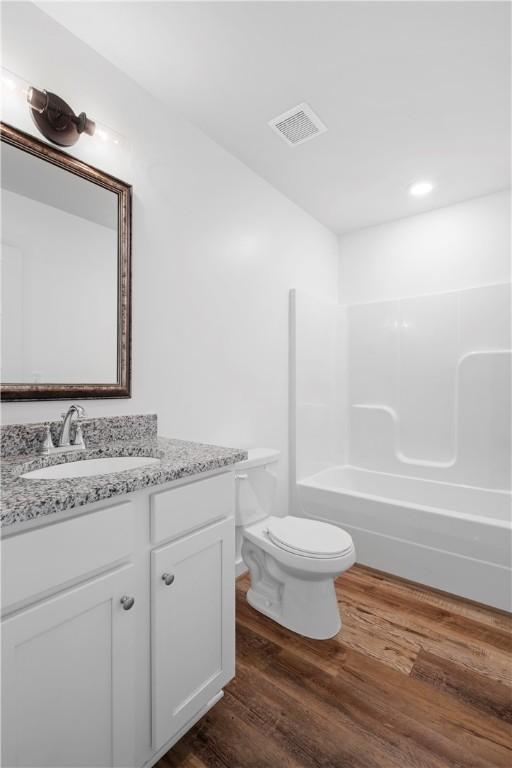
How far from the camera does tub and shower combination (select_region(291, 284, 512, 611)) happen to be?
2.14 m

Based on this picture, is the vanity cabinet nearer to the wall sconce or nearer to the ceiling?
the wall sconce

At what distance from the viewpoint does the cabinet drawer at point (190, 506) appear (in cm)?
108

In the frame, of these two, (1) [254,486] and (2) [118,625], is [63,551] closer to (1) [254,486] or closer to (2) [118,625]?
(2) [118,625]

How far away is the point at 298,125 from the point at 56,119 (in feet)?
3.90

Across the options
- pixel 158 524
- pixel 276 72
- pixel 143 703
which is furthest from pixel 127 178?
pixel 143 703

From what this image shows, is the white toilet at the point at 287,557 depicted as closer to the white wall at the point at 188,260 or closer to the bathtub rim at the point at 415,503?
the white wall at the point at 188,260

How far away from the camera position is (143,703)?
1.06m

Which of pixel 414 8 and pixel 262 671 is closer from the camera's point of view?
pixel 414 8

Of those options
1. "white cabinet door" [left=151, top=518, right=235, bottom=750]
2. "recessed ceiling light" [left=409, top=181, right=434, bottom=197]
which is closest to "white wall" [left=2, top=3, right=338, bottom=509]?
"white cabinet door" [left=151, top=518, right=235, bottom=750]

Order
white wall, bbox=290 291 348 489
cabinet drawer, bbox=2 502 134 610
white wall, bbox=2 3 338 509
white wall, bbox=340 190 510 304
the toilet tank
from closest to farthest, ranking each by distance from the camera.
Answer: cabinet drawer, bbox=2 502 134 610
white wall, bbox=2 3 338 509
the toilet tank
white wall, bbox=340 190 510 304
white wall, bbox=290 291 348 489

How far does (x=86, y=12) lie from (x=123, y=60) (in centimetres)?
21

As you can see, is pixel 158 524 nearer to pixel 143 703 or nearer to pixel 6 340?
pixel 143 703

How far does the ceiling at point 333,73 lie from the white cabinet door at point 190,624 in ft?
6.13

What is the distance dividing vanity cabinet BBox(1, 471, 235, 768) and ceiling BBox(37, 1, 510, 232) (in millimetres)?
1695
